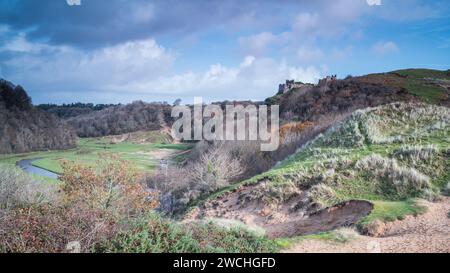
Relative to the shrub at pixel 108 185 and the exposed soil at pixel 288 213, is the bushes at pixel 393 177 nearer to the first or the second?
the exposed soil at pixel 288 213

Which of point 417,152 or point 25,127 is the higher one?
point 25,127

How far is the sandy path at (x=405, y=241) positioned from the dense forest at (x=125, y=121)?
107225 millimetres

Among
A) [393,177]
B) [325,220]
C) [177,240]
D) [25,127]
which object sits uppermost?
[25,127]

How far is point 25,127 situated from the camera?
297 ft

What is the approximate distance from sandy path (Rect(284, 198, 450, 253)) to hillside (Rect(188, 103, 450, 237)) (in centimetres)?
58

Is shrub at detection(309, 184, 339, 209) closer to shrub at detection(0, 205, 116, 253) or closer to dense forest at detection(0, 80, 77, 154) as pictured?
shrub at detection(0, 205, 116, 253)

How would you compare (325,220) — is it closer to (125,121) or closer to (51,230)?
(51,230)

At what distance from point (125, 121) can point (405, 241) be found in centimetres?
11760

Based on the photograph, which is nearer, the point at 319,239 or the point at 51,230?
the point at 51,230

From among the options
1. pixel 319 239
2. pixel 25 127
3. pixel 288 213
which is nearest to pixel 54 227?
A: pixel 319 239

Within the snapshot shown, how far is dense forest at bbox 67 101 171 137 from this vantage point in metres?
116

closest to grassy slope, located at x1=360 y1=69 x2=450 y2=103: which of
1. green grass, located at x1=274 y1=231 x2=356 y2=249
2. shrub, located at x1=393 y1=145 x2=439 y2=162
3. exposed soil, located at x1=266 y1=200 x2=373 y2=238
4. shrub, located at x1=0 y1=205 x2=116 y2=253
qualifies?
shrub, located at x1=393 y1=145 x2=439 y2=162

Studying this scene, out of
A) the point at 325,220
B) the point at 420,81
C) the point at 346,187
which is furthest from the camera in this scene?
the point at 420,81

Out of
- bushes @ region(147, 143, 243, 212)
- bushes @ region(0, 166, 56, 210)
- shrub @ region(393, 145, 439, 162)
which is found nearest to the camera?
shrub @ region(393, 145, 439, 162)
